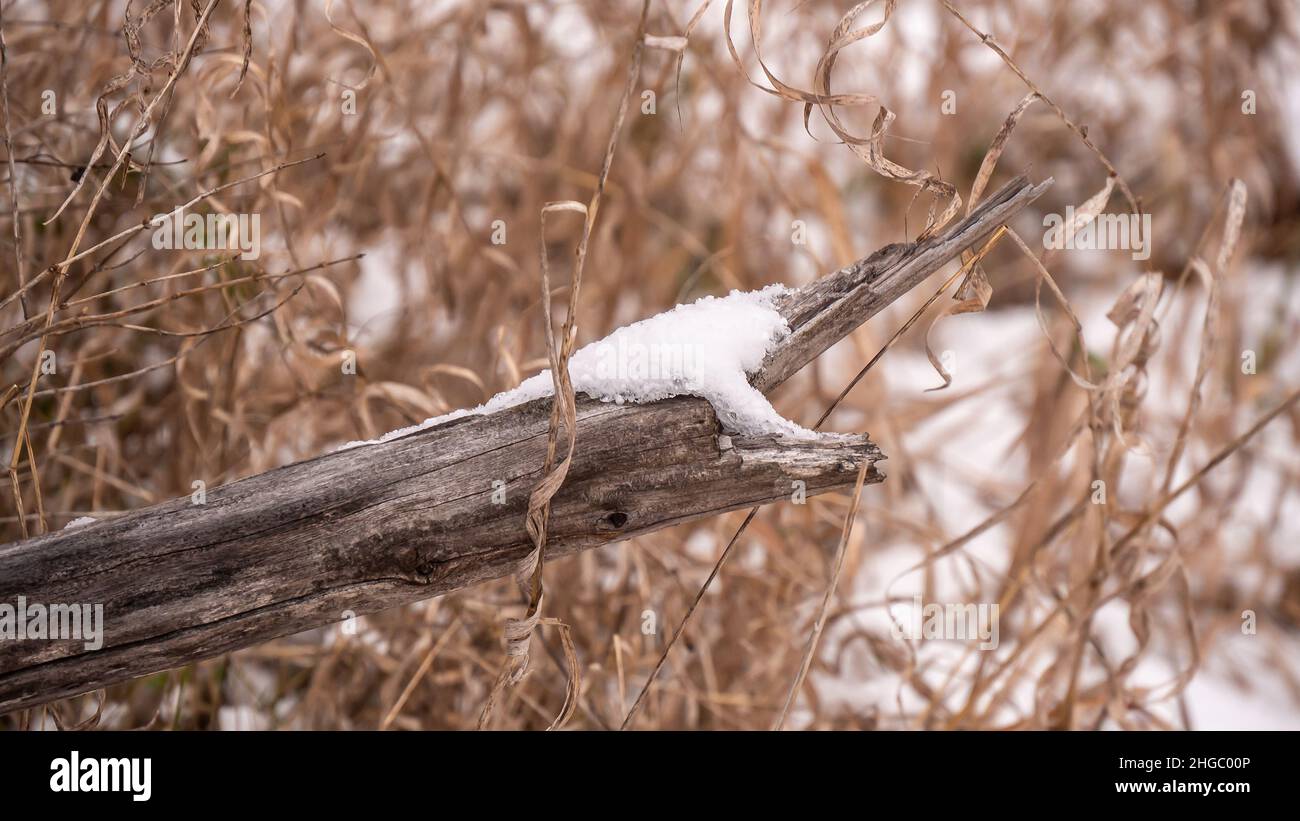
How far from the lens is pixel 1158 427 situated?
8.66 feet

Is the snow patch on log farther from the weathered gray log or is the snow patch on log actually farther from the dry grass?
the dry grass

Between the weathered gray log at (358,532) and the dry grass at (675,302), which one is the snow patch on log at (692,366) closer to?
the weathered gray log at (358,532)

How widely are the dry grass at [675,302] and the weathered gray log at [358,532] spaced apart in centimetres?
19

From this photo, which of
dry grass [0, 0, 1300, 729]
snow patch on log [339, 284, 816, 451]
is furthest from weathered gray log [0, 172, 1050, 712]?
dry grass [0, 0, 1300, 729]

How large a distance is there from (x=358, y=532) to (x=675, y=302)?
58.3 inches

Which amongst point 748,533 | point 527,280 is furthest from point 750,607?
point 527,280

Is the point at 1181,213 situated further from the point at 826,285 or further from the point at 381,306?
the point at 826,285

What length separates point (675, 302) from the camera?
230 cm

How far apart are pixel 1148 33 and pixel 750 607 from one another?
268 centimetres

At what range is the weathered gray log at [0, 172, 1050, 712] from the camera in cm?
89

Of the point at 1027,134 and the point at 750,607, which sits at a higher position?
the point at 1027,134

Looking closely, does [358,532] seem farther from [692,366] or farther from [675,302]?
[675,302]

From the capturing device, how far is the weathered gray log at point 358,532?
89cm

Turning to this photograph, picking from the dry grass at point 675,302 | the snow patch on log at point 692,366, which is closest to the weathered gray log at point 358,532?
the snow patch on log at point 692,366
